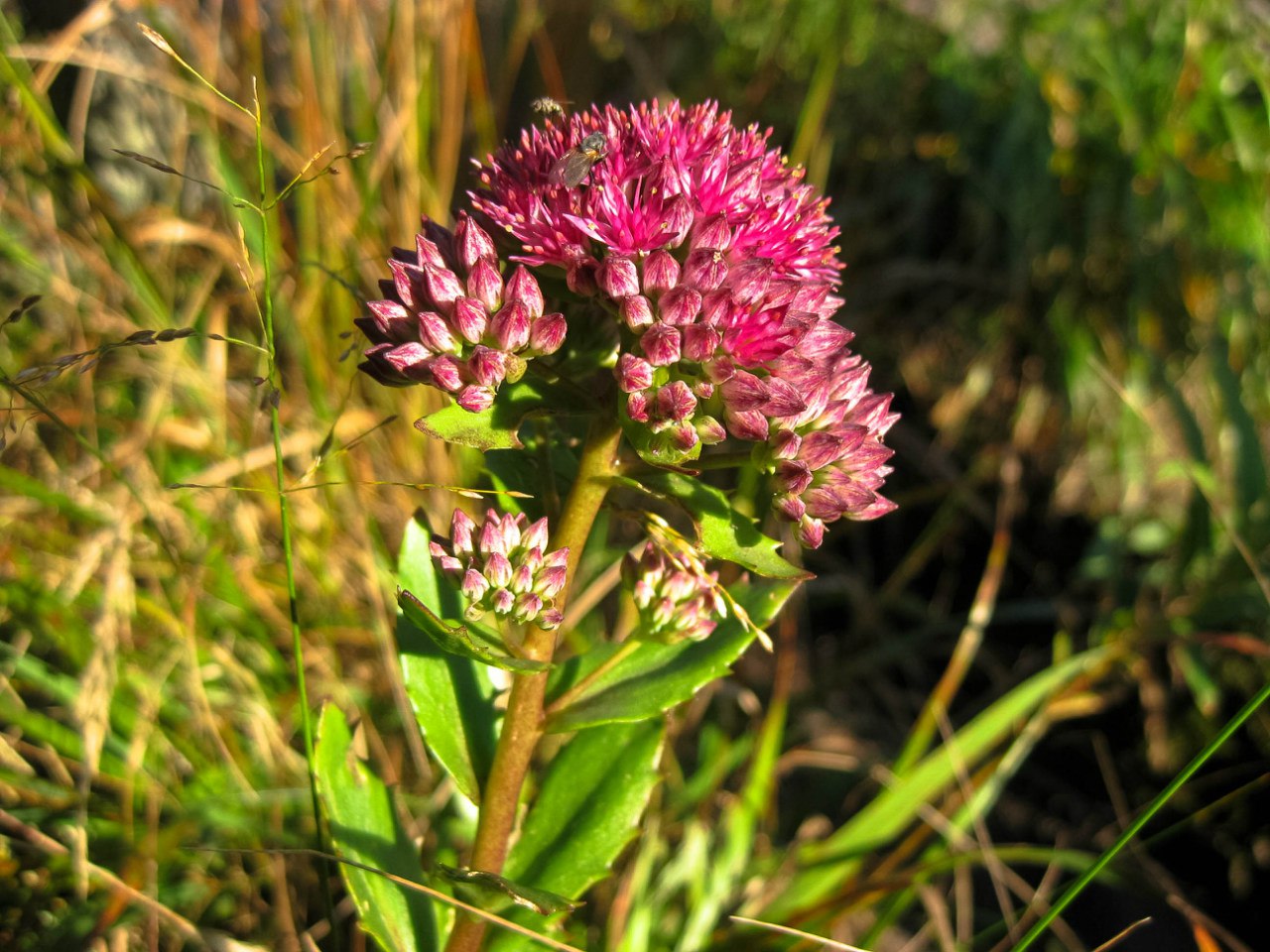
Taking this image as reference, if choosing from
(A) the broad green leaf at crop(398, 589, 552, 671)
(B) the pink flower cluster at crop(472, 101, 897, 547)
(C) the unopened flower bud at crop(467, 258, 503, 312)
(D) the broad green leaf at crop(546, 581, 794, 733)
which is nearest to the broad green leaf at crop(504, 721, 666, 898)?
(D) the broad green leaf at crop(546, 581, 794, 733)

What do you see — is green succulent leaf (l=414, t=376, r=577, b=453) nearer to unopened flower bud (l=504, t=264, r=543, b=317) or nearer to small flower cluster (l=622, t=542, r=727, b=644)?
unopened flower bud (l=504, t=264, r=543, b=317)

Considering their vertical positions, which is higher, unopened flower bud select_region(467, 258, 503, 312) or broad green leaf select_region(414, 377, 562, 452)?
unopened flower bud select_region(467, 258, 503, 312)

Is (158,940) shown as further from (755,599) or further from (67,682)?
(755,599)

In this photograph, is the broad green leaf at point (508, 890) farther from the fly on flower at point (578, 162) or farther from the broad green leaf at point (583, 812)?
the fly on flower at point (578, 162)

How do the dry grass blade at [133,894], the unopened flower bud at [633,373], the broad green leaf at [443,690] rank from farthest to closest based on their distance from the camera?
the dry grass blade at [133,894] < the broad green leaf at [443,690] < the unopened flower bud at [633,373]

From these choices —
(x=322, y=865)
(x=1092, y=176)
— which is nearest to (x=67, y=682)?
(x=322, y=865)

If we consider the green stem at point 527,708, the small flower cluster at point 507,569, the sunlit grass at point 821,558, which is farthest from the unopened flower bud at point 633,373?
the sunlit grass at point 821,558
